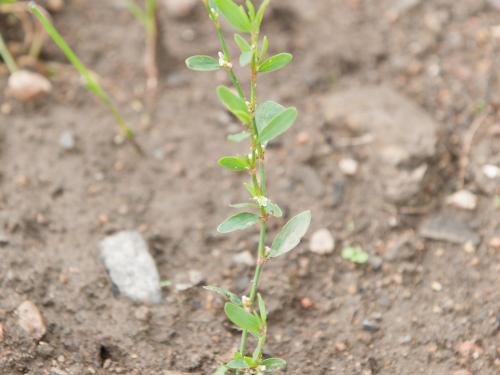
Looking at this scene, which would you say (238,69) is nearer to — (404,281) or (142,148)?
(142,148)

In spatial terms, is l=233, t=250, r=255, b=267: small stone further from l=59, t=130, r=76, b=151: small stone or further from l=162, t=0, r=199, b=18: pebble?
l=162, t=0, r=199, b=18: pebble

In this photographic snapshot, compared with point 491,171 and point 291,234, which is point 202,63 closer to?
point 291,234

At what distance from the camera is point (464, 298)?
185 centimetres

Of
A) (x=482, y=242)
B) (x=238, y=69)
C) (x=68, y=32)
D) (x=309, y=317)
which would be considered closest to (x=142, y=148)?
(x=238, y=69)

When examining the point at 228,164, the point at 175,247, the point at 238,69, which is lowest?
the point at 175,247

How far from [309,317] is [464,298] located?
416 mm

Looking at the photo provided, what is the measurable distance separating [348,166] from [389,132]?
181mm

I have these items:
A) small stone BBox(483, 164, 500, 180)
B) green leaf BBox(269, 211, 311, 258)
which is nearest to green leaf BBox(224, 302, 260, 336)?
green leaf BBox(269, 211, 311, 258)

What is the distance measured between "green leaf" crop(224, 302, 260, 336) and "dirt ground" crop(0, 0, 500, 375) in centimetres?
26

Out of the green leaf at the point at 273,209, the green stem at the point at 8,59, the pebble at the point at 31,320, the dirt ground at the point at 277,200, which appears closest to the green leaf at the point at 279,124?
the green leaf at the point at 273,209

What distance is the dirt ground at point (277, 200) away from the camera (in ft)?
5.67

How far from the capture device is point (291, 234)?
5.01 ft

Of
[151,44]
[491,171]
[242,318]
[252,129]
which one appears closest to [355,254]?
[491,171]

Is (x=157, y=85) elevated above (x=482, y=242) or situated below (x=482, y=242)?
above
